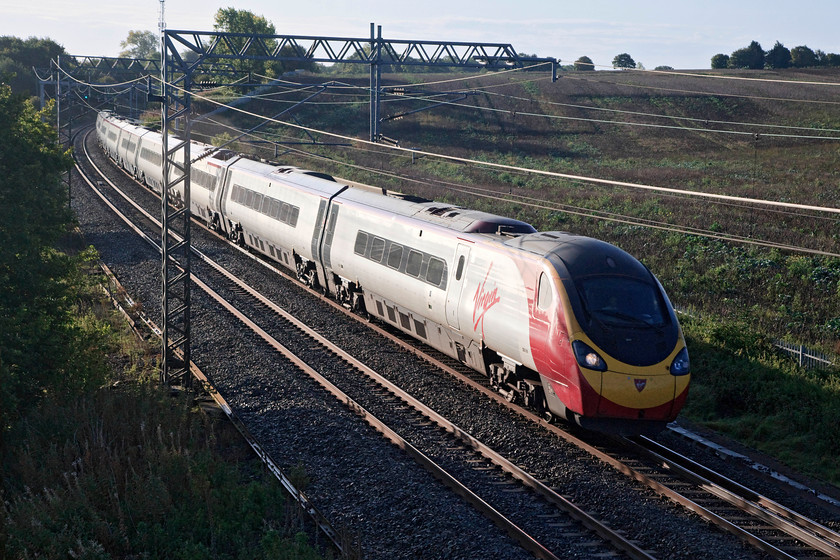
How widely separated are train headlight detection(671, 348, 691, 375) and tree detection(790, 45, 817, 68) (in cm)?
9131

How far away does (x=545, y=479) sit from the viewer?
428 inches

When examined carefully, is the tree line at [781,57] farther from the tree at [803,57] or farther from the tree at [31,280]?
the tree at [31,280]

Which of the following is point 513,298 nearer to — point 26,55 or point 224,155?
point 224,155

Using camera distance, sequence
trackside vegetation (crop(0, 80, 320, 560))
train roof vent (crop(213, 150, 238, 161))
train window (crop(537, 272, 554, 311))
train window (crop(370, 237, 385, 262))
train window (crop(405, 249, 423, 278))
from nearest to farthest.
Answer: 1. trackside vegetation (crop(0, 80, 320, 560))
2. train window (crop(537, 272, 554, 311))
3. train window (crop(405, 249, 423, 278))
4. train window (crop(370, 237, 385, 262))
5. train roof vent (crop(213, 150, 238, 161))

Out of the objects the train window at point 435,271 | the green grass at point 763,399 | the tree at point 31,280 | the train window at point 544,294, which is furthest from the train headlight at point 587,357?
the tree at point 31,280

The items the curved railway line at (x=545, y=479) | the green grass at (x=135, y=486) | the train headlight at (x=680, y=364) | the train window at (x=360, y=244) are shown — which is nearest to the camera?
the green grass at (x=135, y=486)

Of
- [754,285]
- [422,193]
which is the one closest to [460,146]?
[422,193]

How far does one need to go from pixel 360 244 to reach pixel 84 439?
8.88 meters

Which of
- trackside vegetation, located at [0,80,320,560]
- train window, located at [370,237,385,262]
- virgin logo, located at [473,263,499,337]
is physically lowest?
trackside vegetation, located at [0,80,320,560]

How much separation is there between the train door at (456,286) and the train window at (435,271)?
1.54 ft

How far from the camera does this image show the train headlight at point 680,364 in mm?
11492

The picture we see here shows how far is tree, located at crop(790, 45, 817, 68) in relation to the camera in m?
89.8

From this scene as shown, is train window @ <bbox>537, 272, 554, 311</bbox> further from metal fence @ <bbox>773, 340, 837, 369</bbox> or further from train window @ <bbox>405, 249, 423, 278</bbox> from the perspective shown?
metal fence @ <bbox>773, 340, 837, 369</bbox>

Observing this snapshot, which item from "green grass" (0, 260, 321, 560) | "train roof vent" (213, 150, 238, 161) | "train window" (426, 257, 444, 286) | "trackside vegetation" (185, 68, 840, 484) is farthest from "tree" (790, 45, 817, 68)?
"green grass" (0, 260, 321, 560)
